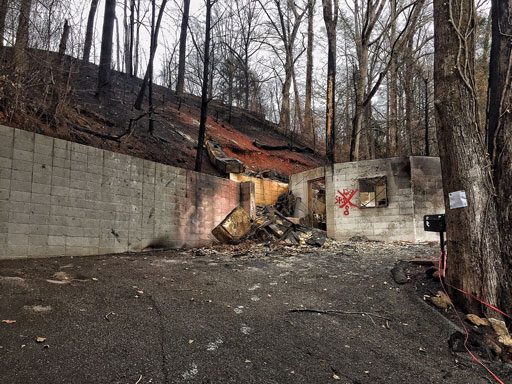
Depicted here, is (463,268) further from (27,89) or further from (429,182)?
(27,89)

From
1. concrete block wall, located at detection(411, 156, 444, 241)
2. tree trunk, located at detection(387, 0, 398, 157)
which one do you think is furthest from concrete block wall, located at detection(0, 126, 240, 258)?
tree trunk, located at detection(387, 0, 398, 157)

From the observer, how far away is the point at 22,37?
19.7ft

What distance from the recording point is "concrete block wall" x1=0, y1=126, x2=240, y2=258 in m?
4.70

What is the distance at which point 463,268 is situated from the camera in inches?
140

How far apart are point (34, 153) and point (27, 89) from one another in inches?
82.0

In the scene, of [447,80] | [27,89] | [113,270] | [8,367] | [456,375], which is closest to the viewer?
[8,367]

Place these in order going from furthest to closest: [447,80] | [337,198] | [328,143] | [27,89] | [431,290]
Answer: [328,143] → [337,198] → [27,89] → [431,290] → [447,80]

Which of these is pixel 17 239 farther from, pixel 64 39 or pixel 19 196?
pixel 64 39

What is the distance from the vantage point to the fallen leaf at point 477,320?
3.25 m

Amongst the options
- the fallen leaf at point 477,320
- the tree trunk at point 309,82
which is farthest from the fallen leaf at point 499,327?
the tree trunk at point 309,82

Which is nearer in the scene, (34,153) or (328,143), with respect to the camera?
(34,153)

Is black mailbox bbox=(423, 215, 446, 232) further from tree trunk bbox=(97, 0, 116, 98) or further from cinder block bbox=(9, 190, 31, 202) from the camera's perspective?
tree trunk bbox=(97, 0, 116, 98)

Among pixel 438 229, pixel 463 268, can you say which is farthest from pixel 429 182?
pixel 463 268

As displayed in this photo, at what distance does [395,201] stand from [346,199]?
4.46 feet
